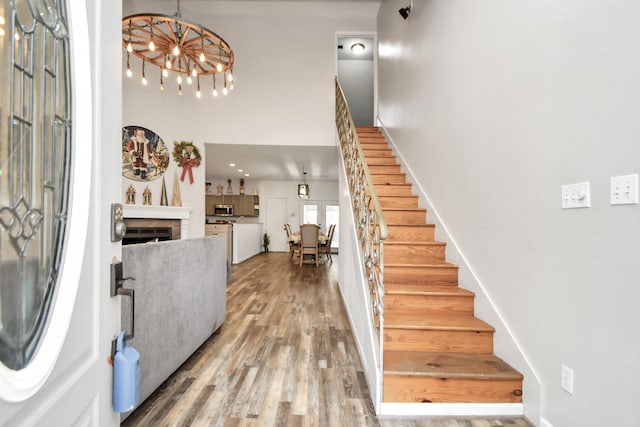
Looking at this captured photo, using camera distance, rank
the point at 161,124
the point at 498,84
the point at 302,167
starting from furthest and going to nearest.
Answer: the point at 302,167
the point at 161,124
the point at 498,84

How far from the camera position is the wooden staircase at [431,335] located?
1.84 metres

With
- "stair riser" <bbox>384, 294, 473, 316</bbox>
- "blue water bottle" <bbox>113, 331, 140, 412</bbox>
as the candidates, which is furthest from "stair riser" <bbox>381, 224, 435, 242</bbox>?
"blue water bottle" <bbox>113, 331, 140, 412</bbox>

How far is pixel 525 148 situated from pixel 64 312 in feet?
7.61

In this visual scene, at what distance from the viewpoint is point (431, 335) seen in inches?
86.3

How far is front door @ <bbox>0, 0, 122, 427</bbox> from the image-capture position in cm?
53

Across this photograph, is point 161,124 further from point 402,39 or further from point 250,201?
point 250,201

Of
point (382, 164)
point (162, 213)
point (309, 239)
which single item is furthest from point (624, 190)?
point (309, 239)

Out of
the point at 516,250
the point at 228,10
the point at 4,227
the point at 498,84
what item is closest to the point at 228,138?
the point at 228,10

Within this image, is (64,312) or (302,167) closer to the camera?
(64,312)

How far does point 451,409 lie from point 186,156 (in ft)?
17.5

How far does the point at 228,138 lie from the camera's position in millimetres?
5562

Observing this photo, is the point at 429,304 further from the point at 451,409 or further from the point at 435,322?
the point at 451,409

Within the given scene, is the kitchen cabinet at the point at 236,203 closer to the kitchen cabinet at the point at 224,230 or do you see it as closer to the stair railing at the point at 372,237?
the kitchen cabinet at the point at 224,230

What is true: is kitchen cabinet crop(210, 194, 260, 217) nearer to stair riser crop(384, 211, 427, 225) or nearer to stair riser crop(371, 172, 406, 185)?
stair riser crop(371, 172, 406, 185)
